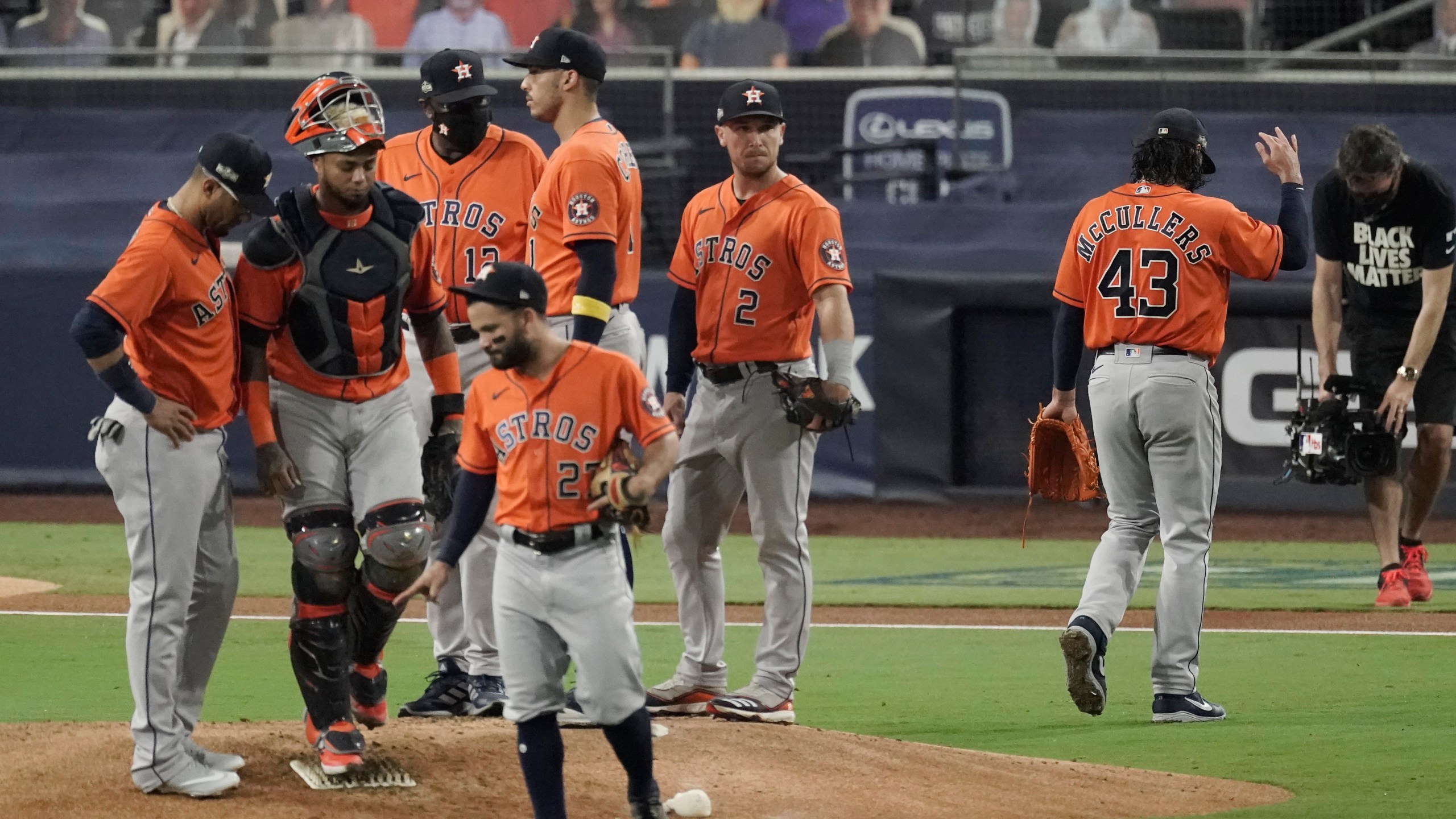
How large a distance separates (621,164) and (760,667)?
1776mm

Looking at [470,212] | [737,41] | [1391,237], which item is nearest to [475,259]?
[470,212]

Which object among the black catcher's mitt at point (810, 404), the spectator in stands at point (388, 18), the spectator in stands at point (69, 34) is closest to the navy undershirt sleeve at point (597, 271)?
the black catcher's mitt at point (810, 404)

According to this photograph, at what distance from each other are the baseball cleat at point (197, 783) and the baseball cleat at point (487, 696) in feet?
3.91

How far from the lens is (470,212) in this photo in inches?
243

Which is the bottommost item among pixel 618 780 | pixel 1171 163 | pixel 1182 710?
pixel 1182 710

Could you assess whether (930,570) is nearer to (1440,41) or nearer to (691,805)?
(691,805)

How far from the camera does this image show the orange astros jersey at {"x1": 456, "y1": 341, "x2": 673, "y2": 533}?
15.5 ft

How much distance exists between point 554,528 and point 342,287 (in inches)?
43.1

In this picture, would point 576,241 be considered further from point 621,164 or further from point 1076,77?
point 1076,77

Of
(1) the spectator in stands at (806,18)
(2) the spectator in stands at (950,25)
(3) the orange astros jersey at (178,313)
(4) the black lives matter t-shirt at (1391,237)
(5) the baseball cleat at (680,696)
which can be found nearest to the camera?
(3) the orange astros jersey at (178,313)

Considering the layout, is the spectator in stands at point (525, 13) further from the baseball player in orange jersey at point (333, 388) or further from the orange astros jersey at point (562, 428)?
the orange astros jersey at point (562, 428)

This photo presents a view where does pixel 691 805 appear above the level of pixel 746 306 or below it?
below

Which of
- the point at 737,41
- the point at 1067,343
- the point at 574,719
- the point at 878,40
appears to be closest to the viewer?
the point at 574,719

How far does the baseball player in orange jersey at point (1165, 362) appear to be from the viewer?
6.50 metres
